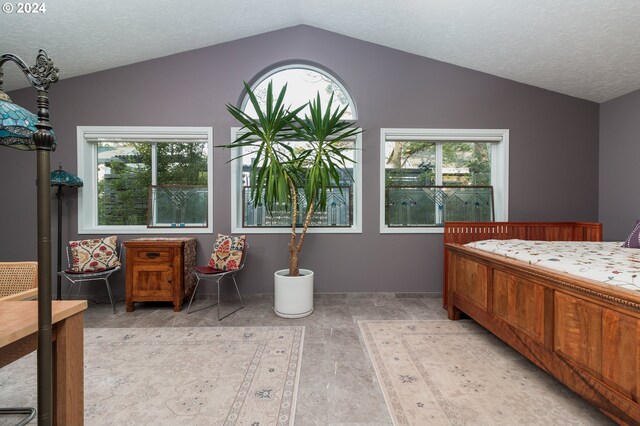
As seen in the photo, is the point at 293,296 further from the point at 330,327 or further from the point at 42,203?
the point at 42,203

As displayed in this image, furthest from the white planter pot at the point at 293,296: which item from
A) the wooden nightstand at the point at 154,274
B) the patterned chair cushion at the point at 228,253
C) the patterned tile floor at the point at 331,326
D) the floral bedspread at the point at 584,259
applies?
the floral bedspread at the point at 584,259

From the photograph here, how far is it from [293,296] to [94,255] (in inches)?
87.6

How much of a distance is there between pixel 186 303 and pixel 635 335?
3.51m

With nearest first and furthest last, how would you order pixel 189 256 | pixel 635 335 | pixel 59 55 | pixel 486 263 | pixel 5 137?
pixel 5 137
pixel 635 335
pixel 486 263
pixel 59 55
pixel 189 256

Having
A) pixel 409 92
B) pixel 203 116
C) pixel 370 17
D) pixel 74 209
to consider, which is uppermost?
pixel 370 17

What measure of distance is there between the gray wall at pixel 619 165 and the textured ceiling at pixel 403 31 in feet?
0.67

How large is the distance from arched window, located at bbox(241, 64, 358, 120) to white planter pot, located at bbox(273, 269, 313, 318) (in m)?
2.11

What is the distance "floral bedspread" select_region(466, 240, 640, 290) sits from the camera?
1371 millimetres

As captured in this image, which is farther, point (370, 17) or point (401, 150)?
point (401, 150)

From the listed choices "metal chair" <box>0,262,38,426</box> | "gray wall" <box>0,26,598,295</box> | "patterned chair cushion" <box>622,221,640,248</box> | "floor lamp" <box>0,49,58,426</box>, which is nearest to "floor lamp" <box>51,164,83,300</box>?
"gray wall" <box>0,26,598,295</box>

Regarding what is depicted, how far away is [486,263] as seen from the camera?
7.30ft

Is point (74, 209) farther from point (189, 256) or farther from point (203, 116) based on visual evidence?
point (203, 116)

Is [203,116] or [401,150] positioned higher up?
[203,116]

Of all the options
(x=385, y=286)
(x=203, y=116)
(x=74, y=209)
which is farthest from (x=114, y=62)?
(x=385, y=286)
